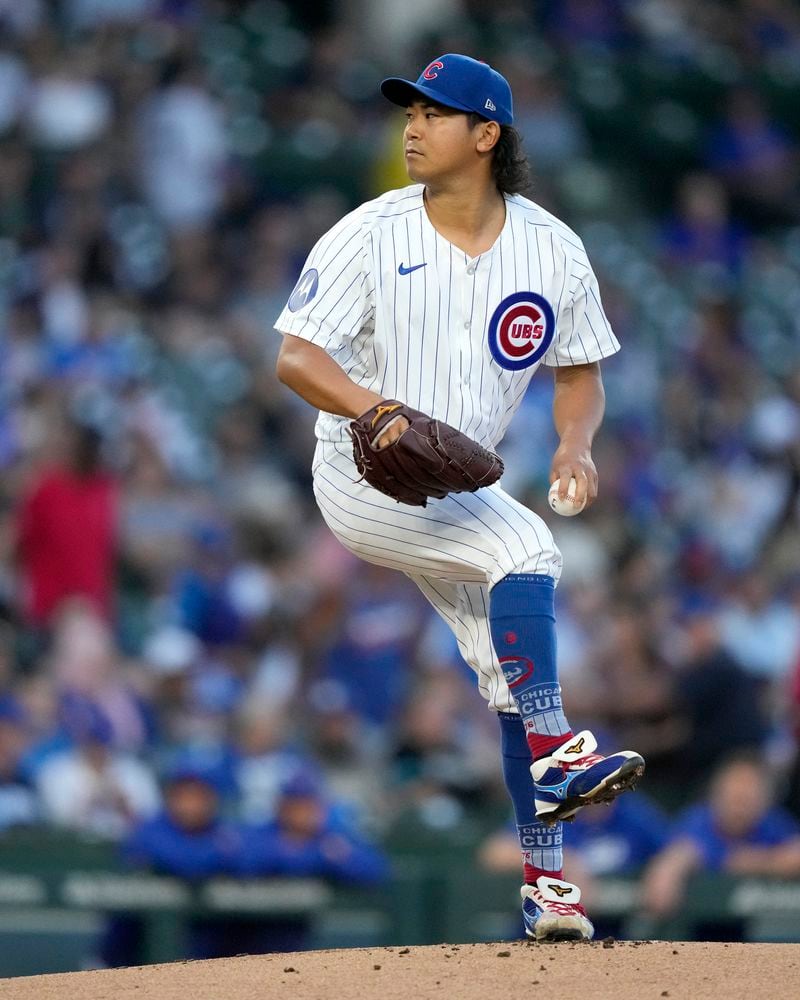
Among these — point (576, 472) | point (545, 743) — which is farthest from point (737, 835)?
point (576, 472)

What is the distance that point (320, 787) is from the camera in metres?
6.30

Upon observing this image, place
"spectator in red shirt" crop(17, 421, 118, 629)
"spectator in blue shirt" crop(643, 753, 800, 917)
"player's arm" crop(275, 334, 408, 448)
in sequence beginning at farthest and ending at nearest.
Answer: "spectator in red shirt" crop(17, 421, 118, 629), "spectator in blue shirt" crop(643, 753, 800, 917), "player's arm" crop(275, 334, 408, 448)

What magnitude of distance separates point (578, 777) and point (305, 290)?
A: 1.17m

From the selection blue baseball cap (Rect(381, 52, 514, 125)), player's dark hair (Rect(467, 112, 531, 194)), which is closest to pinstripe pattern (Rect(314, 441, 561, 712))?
player's dark hair (Rect(467, 112, 531, 194))

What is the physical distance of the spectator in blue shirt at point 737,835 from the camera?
20.0 feet

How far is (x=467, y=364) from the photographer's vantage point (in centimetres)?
396

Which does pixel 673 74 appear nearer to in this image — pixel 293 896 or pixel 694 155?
pixel 694 155

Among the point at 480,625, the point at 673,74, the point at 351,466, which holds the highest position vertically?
the point at 673,74

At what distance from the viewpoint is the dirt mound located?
3553 millimetres

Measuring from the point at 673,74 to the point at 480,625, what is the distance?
30.1 feet

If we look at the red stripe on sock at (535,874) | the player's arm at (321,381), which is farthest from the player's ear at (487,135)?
the red stripe on sock at (535,874)

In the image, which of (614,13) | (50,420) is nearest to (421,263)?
(50,420)

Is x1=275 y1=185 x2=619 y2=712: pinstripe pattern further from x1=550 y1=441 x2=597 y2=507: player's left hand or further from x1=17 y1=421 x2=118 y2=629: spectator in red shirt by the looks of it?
x1=17 y1=421 x2=118 y2=629: spectator in red shirt

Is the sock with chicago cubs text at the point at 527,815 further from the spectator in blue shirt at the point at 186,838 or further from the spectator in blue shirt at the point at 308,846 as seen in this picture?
the spectator in blue shirt at the point at 186,838
